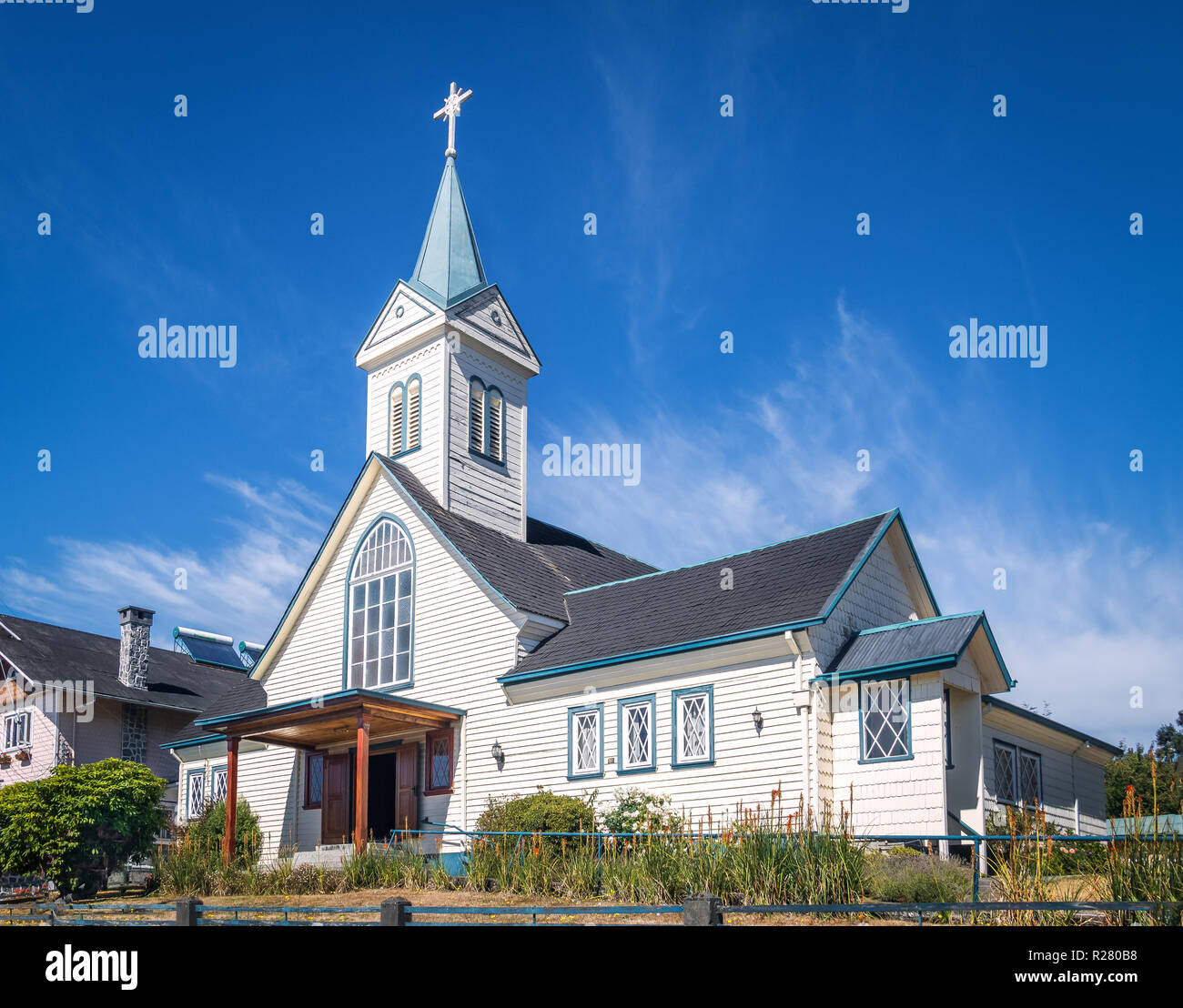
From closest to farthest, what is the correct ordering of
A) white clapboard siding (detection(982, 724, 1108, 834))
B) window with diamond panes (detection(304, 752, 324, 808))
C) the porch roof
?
white clapboard siding (detection(982, 724, 1108, 834)) → the porch roof → window with diamond panes (detection(304, 752, 324, 808))

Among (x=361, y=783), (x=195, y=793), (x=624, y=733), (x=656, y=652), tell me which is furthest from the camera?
(x=195, y=793)

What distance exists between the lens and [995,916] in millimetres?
11227

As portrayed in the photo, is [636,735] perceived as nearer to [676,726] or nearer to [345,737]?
[676,726]

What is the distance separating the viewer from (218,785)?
97.3ft

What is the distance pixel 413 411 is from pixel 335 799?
31.0 feet

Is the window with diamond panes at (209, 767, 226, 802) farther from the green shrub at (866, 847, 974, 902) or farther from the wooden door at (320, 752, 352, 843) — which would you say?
the green shrub at (866, 847, 974, 902)

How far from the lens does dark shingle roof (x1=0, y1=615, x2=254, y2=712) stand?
35.3 m

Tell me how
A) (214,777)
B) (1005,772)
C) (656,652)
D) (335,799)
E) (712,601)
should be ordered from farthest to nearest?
(214,777) < (335,799) < (712,601) < (656,652) < (1005,772)

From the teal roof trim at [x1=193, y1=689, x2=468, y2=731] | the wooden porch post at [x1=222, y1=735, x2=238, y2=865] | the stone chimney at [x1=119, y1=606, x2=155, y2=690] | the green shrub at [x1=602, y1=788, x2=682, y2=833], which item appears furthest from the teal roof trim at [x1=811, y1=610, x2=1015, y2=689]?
the stone chimney at [x1=119, y1=606, x2=155, y2=690]

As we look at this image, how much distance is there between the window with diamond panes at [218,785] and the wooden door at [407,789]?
6.53 metres

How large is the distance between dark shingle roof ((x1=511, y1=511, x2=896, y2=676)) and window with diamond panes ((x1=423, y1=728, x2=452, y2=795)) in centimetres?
239

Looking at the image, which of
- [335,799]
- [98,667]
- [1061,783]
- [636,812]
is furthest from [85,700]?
[1061,783]

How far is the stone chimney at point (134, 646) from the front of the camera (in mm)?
36812

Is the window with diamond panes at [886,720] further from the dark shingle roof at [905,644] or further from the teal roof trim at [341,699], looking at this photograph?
the teal roof trim at [341,699]
